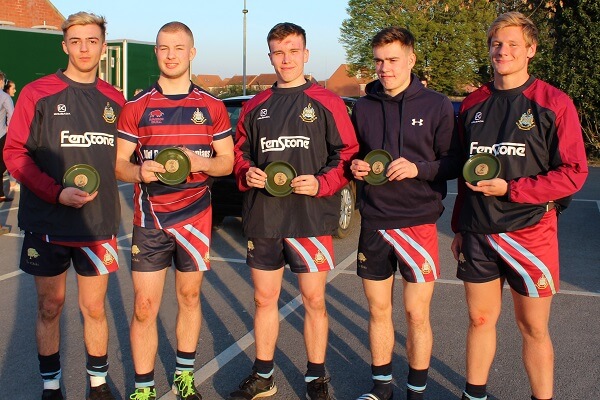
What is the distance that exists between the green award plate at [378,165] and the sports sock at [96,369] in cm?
192

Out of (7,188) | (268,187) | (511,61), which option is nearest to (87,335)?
(268,187)

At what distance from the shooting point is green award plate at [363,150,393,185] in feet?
12.2

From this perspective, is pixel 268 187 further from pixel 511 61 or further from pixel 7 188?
pixel 7 188

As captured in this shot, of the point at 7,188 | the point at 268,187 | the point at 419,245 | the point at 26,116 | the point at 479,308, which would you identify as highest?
the point at 26,116

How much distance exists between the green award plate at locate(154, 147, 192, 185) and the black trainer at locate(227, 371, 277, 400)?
1350 mm

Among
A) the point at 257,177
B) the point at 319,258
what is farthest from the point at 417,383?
the point at 257,177

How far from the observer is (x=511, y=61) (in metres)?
3.50

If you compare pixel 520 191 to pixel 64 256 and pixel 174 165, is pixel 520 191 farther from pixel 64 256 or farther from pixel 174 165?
pixel 64 256

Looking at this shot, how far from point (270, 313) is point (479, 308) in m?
1.26

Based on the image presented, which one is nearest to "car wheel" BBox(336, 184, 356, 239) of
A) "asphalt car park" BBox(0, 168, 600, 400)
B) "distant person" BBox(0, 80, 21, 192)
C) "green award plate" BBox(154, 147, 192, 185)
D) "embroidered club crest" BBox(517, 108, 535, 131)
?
"asphalt car park" BBox(0, 168, 600, 400)

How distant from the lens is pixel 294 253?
4.05 metres

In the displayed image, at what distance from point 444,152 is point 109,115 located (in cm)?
196

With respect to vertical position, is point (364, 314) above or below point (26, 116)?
below

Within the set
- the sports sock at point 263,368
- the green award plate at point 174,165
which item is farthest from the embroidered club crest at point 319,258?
the green award plate at point 174,165
